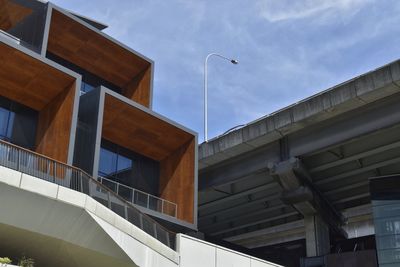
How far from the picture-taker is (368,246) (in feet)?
169

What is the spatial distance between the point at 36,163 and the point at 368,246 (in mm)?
37382

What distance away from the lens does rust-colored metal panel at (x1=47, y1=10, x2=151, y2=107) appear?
114 feet

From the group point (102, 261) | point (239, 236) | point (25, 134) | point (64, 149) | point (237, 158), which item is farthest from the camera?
point (239, 236)

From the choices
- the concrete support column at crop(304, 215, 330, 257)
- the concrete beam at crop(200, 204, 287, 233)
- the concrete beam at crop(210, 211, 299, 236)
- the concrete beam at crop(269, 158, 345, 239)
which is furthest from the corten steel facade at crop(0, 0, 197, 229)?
the concrete beam at crop(210, 211, 299, 236)

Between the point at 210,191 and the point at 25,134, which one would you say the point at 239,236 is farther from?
the point at 25,134

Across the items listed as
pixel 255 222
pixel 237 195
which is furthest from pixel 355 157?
pixel 255 222

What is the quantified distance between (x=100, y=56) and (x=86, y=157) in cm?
958

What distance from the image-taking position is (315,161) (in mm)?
39844

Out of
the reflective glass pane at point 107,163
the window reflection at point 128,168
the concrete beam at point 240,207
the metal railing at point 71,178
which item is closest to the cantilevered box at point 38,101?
the reflective glass pane at point 107,163

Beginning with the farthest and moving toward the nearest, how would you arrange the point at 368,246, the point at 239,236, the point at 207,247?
1. the point at 239,236
2. the point at 368,246
3. the point at 207,247

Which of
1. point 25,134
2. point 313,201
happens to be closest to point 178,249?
point 25,134

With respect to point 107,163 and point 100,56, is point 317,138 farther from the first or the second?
point 100,56

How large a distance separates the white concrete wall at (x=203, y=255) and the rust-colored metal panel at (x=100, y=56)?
14542mm

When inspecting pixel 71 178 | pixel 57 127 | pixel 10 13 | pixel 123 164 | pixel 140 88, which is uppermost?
pixel 10 13
